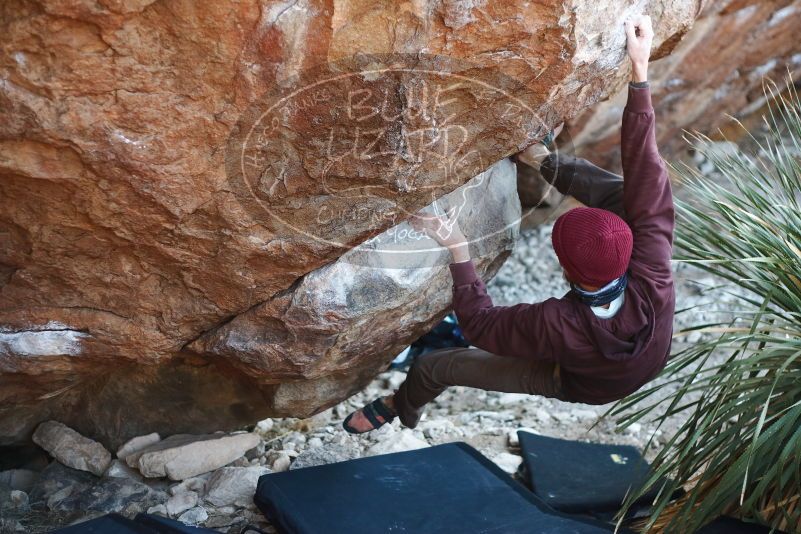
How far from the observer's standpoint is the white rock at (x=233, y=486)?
3283 millimetres

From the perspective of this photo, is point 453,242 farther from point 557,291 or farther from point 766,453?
point 557,291

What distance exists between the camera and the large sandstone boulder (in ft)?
7.30

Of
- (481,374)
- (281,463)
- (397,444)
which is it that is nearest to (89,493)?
(281,463)

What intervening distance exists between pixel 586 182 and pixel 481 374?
746mm

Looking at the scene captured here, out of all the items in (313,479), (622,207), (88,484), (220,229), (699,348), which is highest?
(622,207)

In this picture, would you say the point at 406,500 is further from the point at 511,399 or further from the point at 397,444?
the point at 511,399

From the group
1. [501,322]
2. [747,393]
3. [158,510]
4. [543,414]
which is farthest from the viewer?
[543,414]

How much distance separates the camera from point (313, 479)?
319cm

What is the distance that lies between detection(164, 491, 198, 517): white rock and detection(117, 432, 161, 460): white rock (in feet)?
1.13

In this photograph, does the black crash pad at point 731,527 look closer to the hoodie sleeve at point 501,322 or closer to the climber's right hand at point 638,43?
the hoodie sleeve at point 501,322

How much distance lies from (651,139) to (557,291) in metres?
3.01

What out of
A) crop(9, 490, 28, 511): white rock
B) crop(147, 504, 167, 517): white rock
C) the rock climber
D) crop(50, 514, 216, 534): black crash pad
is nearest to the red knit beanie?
the rock climber

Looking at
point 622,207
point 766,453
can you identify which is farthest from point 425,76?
point 766,453

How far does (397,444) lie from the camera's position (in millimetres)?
3762
